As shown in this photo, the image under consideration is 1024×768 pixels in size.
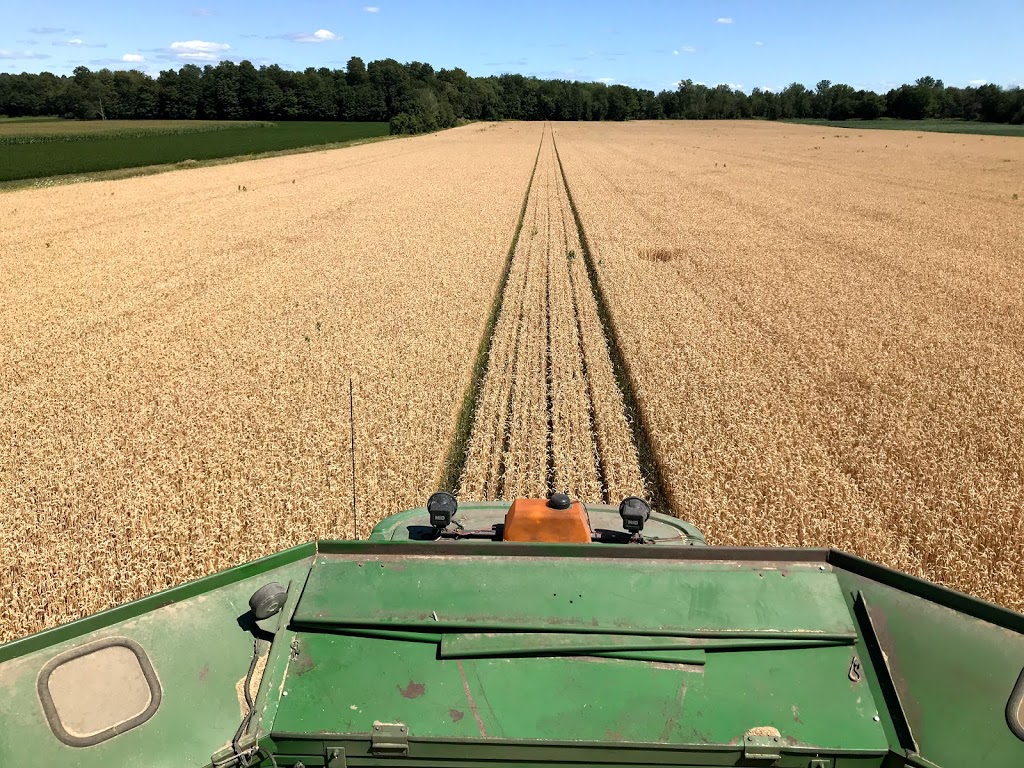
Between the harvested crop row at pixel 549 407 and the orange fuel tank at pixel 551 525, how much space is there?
3.43 metres

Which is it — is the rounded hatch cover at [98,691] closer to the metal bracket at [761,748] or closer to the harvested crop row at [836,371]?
the metal bracket at [761,748]

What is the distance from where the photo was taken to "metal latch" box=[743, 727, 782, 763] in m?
2.75

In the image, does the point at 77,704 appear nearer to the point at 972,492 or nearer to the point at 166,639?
the point at 166,639

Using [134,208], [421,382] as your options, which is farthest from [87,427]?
[134,208]

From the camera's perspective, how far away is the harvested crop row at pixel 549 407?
7719 millimetres

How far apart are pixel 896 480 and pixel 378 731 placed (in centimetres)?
678

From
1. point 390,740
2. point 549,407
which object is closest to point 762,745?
point 390,740

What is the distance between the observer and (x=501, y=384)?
405 inches

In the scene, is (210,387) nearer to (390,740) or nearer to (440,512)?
(440,512)

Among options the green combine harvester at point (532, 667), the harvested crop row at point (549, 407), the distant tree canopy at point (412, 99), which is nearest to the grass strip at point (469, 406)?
the harvested crop row at point (549, 407)

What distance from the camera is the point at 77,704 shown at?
2.76m

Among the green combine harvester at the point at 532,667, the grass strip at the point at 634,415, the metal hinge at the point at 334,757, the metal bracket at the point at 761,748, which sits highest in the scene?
the green combine harvester at the point at 532,667

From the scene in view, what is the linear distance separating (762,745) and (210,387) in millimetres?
9046

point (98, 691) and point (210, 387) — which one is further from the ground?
point (98, 691)
